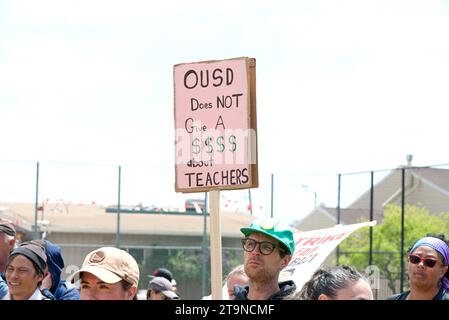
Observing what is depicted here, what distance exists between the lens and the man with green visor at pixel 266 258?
500cm

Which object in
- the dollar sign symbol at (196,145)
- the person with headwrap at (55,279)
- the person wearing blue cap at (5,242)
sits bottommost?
the person with headwrap at (55,279)

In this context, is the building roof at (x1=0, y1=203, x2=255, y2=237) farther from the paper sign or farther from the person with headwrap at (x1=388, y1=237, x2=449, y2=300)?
the person with headwrap at (x1=388, y1=237, x2=449, y2=300)

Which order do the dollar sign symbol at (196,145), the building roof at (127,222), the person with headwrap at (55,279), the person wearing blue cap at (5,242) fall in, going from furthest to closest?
the building roof at (127,222)
the person wearing blue cap at (5,242)
the person with headwrap at (55,279)
the dollar sign symbol at (196,145)

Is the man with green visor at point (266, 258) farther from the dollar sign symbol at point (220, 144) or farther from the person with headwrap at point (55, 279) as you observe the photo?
the person with headwrap at point (55, 279)

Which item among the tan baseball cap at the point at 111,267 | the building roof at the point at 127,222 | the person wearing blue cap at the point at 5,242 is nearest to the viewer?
the tan baseball cap at the point at 111,267

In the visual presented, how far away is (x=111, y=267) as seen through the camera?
14.4 ft

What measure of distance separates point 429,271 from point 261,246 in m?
1.08

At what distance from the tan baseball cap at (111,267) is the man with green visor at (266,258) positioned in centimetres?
77

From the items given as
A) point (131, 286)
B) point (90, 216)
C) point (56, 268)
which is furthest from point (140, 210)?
point (131, 286)

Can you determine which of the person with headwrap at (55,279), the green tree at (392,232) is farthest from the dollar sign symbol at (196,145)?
the green tree at (392,232)

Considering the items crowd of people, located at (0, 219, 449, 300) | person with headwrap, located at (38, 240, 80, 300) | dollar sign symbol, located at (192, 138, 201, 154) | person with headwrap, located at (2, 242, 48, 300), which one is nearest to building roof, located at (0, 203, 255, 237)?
person with headwrap, located at (38, 240, 80, 300)

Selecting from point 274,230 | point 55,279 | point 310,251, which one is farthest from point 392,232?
point 274,230

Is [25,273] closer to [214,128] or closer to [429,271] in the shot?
[214,128]

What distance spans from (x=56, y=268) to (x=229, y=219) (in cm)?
2316
